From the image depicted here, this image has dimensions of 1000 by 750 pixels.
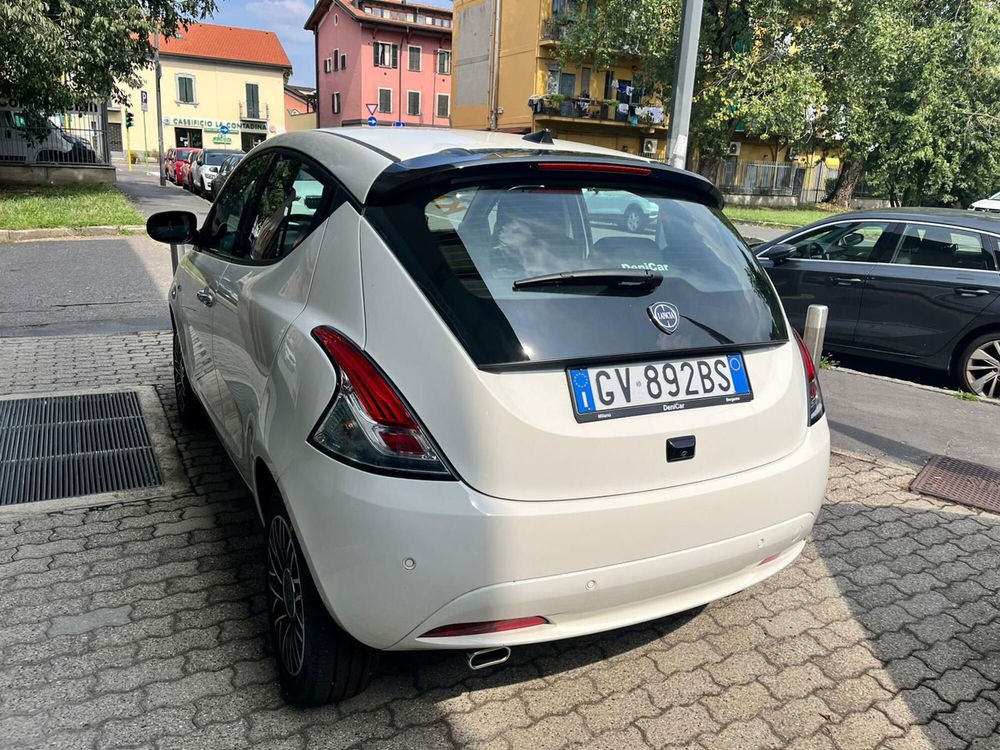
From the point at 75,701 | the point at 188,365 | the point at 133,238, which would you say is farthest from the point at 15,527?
the point at 133,238

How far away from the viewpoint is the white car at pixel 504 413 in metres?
2.10

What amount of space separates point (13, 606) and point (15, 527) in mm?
745

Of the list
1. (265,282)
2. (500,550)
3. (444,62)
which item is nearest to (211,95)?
(444,62)

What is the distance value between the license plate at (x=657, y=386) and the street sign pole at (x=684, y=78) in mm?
5263

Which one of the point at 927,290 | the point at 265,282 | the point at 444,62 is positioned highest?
the point at 444,62

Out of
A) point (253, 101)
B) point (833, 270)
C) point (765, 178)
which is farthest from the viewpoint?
point (253, 101)

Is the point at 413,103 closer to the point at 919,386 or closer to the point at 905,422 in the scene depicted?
the point at 919,386

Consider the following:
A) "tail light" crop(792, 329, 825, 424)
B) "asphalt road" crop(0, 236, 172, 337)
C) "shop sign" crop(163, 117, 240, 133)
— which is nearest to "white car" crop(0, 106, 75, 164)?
"asphalt road" crop(0, 236, 172, 337)

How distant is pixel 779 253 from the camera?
7727 mm

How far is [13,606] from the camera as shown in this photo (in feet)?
9.87

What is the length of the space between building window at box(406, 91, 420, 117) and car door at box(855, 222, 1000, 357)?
5284 centimetres

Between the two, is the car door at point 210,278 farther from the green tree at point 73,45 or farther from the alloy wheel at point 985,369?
the green tree at point 73,45

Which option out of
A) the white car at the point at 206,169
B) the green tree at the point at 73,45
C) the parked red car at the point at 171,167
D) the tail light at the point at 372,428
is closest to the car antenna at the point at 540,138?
the tail light at the point at 372,428

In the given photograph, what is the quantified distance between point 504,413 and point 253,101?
63.6m
